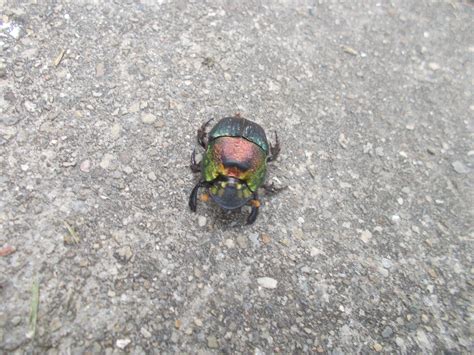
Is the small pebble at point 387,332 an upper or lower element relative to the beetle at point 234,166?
lower

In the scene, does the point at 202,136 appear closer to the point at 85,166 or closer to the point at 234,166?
the point at 234,166

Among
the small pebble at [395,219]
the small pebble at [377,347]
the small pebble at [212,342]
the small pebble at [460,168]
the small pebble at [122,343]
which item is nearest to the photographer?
the small pebble at [122,343]

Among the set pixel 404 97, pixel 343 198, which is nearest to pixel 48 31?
pixel 343 198

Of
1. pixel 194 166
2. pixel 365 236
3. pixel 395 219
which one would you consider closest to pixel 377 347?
pixel 365 236

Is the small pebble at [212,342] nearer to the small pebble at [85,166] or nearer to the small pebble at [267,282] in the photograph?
the small pebble at [267,282]

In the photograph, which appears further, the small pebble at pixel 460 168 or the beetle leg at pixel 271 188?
the small pebble at pixel 460 168

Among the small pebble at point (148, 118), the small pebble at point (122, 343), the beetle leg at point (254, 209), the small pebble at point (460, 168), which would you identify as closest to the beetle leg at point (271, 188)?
the beetle leg at point (254, 209)

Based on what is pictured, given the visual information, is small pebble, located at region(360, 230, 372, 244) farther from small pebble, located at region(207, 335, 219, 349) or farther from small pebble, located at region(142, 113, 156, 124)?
small pebble, located at region(142, 113, 156, 124)
